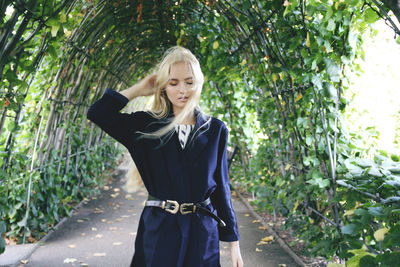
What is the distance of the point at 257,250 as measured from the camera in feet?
12.7

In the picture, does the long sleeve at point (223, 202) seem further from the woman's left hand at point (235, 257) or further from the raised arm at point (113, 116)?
the raised arm at point (113, 116)

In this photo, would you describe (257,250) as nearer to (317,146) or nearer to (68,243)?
(317,146)

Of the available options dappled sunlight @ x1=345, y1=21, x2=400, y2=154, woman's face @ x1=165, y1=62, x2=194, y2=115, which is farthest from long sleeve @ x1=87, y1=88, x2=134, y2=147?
dappled sunlight @ x1=345, y1=21, x2=400, y2=154

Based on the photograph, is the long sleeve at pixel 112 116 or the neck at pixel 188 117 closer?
the long sleeve at pixel 112 116

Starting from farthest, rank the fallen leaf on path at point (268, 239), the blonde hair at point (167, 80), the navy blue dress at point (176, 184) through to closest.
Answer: the fallen leaf on path at point (268, 239)
the blonde hair at point (167, 80)
the navy blue dress at point (176, 184)

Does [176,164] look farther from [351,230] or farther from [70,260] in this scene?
[70,260]

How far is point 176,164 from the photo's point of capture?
1.75 m

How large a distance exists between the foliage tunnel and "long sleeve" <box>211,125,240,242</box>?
54cm

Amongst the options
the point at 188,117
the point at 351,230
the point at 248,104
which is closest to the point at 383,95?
the point at 248,104

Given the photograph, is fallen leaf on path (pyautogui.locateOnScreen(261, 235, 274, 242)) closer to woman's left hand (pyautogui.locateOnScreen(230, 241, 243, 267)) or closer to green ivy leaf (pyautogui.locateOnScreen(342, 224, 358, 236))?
woman's left hand (pyautogui.locateOnScreen(230, 241, 243, 267))

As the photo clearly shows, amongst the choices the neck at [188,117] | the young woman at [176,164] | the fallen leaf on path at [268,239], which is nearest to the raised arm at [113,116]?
the young woman at [176,164]

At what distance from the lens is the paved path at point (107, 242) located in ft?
11.8

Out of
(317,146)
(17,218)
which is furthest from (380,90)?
(17,218)

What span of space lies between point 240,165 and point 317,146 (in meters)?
4.39
